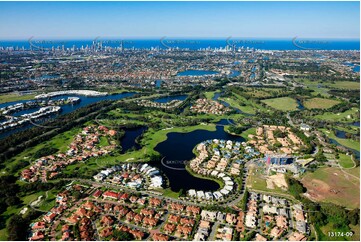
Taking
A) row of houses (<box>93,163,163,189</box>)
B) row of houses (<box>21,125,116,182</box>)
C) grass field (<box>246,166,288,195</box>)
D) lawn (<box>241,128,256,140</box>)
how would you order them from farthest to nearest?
lawn (<box>241,128,256,140</box>), row of houses (<box>21,125,116,182</box>), row of houses (<box>93,163,163,189</box>), grass field (<box>246,166,288,195</box>)

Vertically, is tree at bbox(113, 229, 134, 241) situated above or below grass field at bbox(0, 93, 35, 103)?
below

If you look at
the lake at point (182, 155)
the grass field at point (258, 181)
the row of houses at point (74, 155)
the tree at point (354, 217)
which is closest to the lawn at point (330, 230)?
the tree at point (354, 217)

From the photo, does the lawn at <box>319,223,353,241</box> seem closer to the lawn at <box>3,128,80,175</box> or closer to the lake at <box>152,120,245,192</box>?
the lake at <box>152,120,245,192</box>

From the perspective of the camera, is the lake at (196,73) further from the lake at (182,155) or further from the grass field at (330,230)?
the grass field at (330,230)

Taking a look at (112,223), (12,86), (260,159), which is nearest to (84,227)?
(112,223)

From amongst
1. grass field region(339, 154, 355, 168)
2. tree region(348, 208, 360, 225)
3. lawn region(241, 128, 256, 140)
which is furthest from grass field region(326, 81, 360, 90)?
Result: tree region(348, 208, 360, 225)

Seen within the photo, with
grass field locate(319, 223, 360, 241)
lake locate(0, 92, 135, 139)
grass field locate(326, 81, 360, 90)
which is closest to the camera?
grass field locate(319, 223, 360, 241)

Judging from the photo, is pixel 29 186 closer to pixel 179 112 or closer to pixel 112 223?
pixel 112 223

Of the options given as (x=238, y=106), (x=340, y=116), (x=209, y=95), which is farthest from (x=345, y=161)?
(x=209, y=95)
